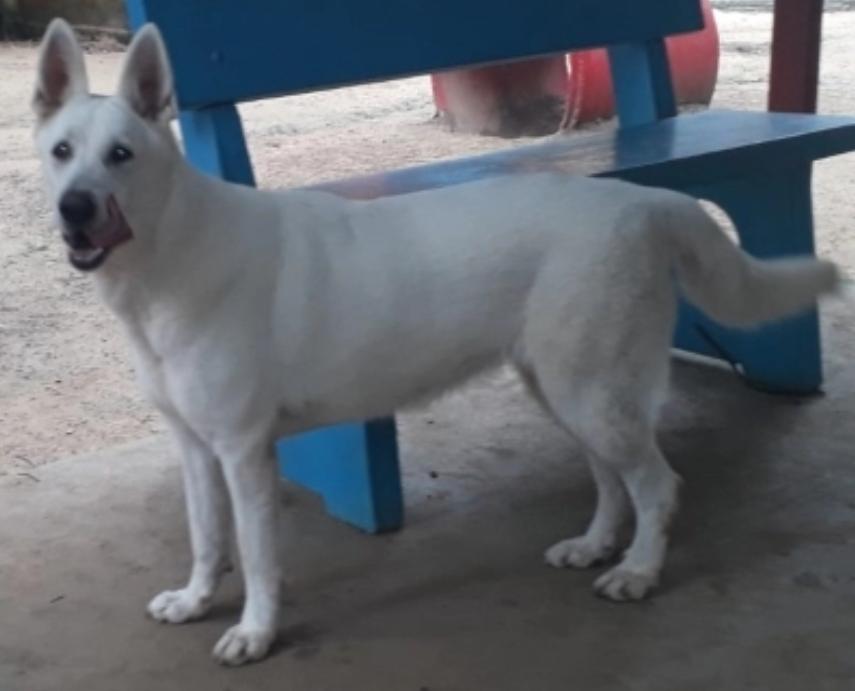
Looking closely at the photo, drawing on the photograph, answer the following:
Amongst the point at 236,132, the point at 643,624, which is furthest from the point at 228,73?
the point at 643,624

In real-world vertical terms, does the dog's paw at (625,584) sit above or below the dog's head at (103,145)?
below

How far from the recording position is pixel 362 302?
3.04m

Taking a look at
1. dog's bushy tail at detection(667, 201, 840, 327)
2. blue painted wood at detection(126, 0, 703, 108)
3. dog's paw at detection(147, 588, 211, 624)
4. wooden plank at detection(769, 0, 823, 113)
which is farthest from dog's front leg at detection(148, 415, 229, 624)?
wooden plank at detection(769, 0, 823, 113)

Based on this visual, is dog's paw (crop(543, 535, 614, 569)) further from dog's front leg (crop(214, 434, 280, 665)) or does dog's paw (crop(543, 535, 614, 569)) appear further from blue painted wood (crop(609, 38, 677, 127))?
blue painted wood (crop(609, 38, 677, 127))

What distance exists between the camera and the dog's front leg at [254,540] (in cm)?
299

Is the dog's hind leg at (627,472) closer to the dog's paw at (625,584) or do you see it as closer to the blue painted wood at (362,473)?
the dog's paw at (625,584)

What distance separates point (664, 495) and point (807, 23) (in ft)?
7.66

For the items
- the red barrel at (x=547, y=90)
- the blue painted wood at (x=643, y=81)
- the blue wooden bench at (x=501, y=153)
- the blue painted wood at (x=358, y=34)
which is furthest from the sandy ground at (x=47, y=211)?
the blue painted wood at (x=358, y=34)

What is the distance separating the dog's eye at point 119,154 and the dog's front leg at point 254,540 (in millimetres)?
613

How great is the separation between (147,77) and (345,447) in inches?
45.7

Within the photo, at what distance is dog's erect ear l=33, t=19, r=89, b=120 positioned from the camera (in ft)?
9.32

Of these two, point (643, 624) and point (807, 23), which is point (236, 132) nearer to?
point (643, 624)

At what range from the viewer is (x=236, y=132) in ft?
11.9

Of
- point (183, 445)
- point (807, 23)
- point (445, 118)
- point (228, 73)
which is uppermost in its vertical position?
point (228, 73)
